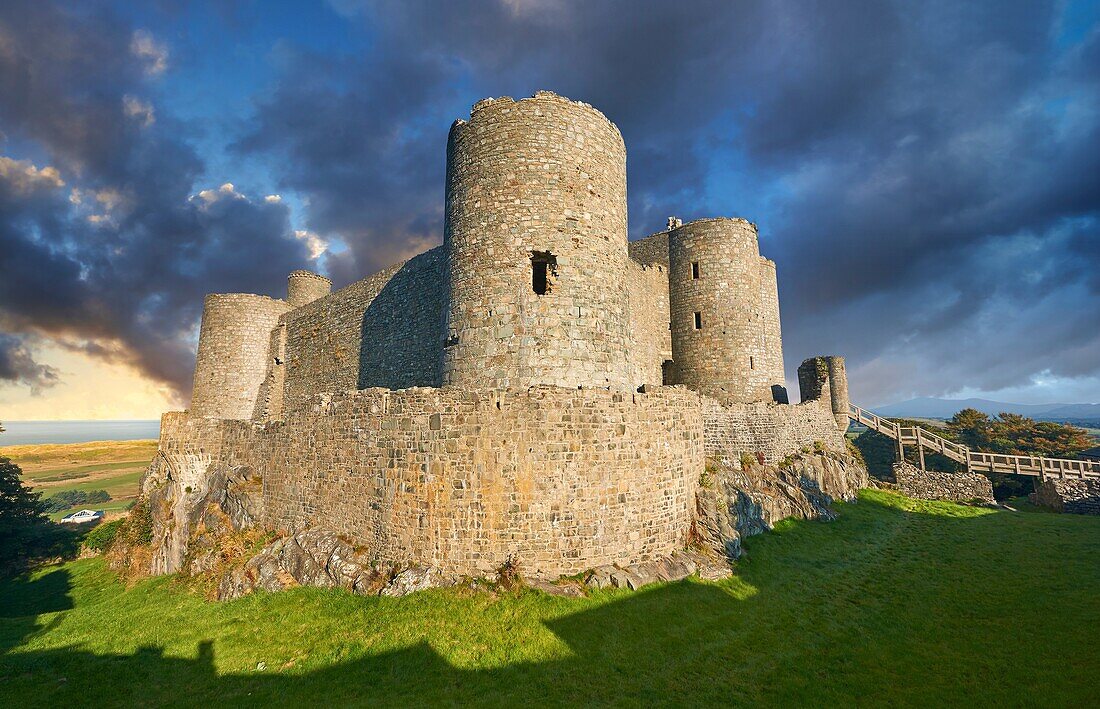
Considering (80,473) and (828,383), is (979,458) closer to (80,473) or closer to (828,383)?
(828,383)

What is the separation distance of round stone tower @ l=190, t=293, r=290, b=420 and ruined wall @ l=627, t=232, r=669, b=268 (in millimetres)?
22661

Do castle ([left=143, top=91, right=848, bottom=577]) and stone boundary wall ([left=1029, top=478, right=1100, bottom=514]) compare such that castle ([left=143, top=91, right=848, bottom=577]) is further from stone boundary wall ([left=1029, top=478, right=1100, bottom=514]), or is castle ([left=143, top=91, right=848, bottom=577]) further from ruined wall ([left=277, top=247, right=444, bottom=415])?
stone boundary wall ([left=1029, top=478, right=1100, bottom=514])

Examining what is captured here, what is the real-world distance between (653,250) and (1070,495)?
2529 cm

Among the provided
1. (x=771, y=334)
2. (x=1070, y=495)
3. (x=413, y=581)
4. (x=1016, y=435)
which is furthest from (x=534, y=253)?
(x=1016, y=435)

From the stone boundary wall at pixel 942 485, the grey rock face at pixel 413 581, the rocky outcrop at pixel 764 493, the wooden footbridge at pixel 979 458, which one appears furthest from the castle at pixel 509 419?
the wooden footbridge at pixel 979 458

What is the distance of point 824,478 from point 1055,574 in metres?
7.73

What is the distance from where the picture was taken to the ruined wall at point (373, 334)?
1784 cm

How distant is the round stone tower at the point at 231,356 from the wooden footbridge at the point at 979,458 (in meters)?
36.9

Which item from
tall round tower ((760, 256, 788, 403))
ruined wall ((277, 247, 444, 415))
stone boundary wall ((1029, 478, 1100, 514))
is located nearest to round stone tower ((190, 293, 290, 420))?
ruined wall ((277, 247, 444, 415))

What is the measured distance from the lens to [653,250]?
2442 centimetres

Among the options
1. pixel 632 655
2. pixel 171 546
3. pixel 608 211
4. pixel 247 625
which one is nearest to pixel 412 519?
pixel 247 625

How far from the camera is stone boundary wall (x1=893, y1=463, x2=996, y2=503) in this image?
24688 millimetres

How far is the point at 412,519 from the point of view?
10.8 meters

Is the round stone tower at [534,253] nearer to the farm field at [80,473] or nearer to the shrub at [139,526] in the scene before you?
the shrub at [139,526]
